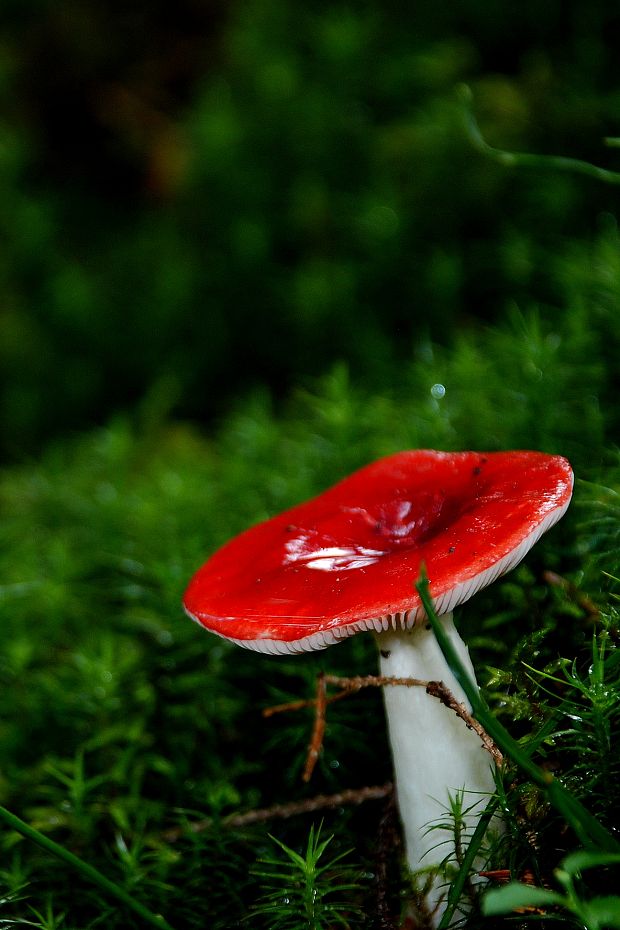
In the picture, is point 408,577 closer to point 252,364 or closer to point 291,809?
point 291,809

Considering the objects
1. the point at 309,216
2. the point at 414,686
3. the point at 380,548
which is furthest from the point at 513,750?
the point at 309,216

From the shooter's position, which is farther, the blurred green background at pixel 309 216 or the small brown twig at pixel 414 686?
the blurred green background at pixel 309 216

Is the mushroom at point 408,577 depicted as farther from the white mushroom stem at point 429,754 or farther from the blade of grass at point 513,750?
the blade of grass at point 513,750

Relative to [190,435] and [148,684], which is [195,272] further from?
[148,684]

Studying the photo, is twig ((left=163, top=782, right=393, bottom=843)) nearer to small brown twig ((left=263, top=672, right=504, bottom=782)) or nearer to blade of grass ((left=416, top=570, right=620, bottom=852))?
small brown twig ((left=263, top=672, right=504, bottom=782))

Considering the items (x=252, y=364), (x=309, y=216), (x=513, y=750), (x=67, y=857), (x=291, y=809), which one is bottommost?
(x=252, y=364)

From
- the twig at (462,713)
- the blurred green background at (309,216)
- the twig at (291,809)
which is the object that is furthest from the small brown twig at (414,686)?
the blurred green background at (309,216)

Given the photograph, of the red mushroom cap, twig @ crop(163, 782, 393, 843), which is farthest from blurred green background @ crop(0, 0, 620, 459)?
twig @ crop(163, 782, 393, 843)
